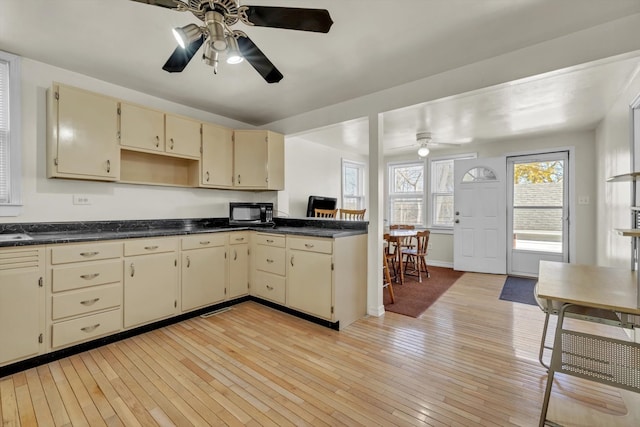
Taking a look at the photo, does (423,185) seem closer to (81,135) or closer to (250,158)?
(250,158)

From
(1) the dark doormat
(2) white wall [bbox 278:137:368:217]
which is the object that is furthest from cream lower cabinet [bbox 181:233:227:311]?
(1) the dark doormat

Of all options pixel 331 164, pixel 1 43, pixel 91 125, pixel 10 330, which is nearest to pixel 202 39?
pixel 91 125

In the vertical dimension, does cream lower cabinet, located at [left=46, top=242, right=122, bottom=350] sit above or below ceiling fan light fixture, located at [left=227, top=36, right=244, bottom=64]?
below

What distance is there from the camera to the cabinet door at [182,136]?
306 cm

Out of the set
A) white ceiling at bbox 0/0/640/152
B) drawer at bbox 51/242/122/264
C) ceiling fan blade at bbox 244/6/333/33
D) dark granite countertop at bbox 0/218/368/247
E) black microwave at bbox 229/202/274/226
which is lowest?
drawer at bbox 51/242/122/264

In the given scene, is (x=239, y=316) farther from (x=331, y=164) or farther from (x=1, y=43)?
(x=331, y=164)

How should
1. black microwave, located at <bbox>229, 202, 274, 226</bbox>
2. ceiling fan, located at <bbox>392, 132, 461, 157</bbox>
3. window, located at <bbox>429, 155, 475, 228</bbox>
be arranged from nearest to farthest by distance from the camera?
1. black microwave, located at <bbox>229, 202, 274, 226</bbox>
2. ceiling fan, located at <bbox>392, 132, 461, 157</bbox>
3. window, located at <bbox>429, 155, 475, 228</bbox>

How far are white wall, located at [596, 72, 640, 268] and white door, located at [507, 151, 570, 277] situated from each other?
1.79 feet

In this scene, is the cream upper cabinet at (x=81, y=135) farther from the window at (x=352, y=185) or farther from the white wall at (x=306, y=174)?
the window at (x=352, y=185)

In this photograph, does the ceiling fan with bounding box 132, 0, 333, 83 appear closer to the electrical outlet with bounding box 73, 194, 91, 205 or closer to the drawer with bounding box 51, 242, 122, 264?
the drawer with bounding box 51, 242, 122, 264

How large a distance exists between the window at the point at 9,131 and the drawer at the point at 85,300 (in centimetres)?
91

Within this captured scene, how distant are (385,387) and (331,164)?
434 cm

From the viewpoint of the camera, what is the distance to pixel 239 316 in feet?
9.92

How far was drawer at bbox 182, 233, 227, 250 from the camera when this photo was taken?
114 inches
